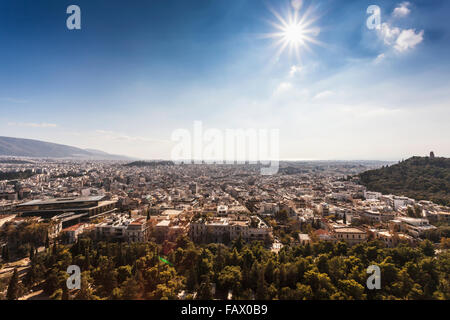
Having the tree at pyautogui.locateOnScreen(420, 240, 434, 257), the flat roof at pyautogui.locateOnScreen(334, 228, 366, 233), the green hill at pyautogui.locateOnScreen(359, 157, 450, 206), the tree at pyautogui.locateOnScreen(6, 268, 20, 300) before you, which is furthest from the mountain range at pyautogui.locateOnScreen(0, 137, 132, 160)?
the tree at pyautogui.locateOnScreen(420, 240, 434, 257)

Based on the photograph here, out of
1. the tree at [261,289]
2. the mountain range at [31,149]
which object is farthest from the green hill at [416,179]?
the mountain range at [31,149]

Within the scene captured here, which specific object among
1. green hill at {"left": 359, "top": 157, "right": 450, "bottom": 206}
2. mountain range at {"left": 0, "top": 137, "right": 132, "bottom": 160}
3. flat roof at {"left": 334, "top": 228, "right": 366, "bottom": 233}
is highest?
mountain range at {"left": 0, "top": 137, "right": 132, "bottom": 160}

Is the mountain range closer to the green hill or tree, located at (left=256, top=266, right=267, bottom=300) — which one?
the green hill

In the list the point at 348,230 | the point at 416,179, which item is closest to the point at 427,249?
the point at 348,230

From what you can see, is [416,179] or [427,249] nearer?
[427,249]

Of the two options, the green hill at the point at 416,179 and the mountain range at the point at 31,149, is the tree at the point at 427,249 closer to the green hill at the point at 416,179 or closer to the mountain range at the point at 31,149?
the green hill at the point at 416,179

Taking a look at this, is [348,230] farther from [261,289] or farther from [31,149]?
[31,149]

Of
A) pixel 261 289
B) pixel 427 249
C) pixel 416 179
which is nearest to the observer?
pixel 261 289
